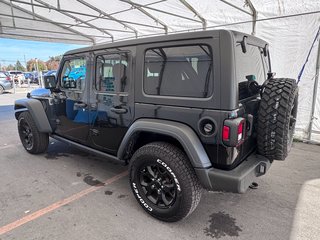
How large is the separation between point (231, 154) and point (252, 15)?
16.8 feet

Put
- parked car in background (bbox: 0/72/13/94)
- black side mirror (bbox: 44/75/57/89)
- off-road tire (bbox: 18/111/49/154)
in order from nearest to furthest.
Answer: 1. black side mirror (bbox: 44/75/57/89)
2. off-road tire (bbox: 18/111/49/154)
3. parked car in background (bbox: 0/72/13/94)

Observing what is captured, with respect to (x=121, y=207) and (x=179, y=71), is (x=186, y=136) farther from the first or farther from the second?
(x=121, y=207)

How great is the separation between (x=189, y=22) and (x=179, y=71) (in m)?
6.14

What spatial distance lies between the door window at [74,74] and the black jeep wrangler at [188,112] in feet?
0.71

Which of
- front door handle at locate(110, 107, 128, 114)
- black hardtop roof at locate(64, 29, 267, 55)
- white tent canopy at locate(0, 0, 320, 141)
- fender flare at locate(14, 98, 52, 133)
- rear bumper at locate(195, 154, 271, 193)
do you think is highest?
white tent canopy at locate(0, 0, 320, 141)

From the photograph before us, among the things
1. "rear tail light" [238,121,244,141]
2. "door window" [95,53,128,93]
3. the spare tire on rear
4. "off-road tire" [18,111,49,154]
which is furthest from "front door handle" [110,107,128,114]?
"off-road tire" [18,111,49,154]

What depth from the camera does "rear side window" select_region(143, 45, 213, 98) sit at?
2.05 metres

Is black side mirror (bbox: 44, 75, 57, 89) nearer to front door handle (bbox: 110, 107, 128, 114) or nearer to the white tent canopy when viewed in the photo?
front door handle (bbox: 110, 107, 128, 114)

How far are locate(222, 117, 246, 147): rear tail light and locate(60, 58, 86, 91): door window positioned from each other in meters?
2.10

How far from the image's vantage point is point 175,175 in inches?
87.1

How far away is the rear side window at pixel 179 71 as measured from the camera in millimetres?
2055

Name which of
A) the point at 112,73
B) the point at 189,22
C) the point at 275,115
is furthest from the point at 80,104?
the point at 189,22

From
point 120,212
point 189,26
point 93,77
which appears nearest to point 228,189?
point 120,212

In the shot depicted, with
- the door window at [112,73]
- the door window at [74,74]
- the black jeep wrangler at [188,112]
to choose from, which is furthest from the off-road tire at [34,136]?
the door window at [112,73]
